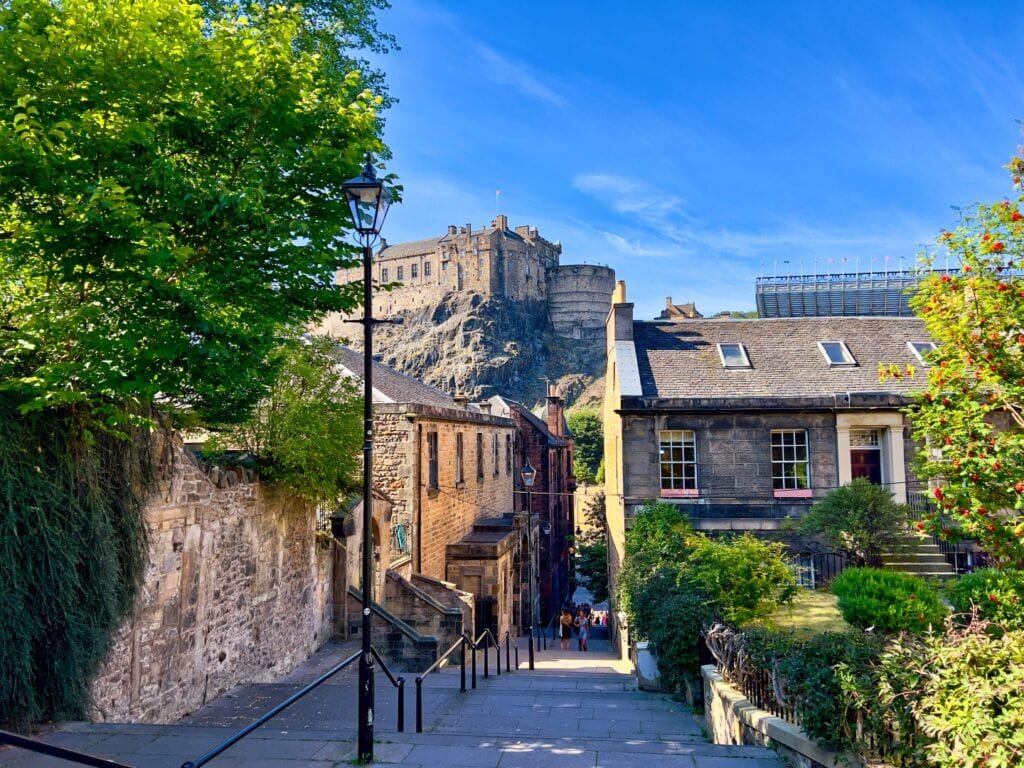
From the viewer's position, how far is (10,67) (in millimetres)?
6500

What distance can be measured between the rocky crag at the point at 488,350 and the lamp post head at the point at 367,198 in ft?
297

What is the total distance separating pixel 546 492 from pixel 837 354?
55.0 feet

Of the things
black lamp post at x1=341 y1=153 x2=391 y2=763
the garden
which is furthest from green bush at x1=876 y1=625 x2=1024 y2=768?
black lamp post at x1=341 y1=153 x2=391 y2=763

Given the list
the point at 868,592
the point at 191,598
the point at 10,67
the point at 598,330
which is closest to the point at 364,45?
the point at 10,67

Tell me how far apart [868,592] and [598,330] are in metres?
106

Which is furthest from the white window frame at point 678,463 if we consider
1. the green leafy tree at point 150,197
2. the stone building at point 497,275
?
the stone building at point 497,275

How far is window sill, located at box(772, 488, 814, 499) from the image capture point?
17.4 metres

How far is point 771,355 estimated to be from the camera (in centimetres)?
2011

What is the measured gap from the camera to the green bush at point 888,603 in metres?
10.4

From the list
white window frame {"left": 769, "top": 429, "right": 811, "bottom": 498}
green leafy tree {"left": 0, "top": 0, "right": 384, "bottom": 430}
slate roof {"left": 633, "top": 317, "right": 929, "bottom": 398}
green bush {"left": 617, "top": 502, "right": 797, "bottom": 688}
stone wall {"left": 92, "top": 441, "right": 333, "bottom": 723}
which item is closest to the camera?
green leafy tree {"left": 0, "top": 0, "right": 384, "bottom": 430}

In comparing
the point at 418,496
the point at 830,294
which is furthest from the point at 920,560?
the point at 830,294

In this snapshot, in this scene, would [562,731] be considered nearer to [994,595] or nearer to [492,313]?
[994,595]

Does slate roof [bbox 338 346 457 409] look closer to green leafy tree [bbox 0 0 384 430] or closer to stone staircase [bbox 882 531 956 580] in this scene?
green leafy tree [bbox 0 0 384 430]

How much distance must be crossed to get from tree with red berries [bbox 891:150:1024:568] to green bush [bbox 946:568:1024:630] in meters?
0.36
